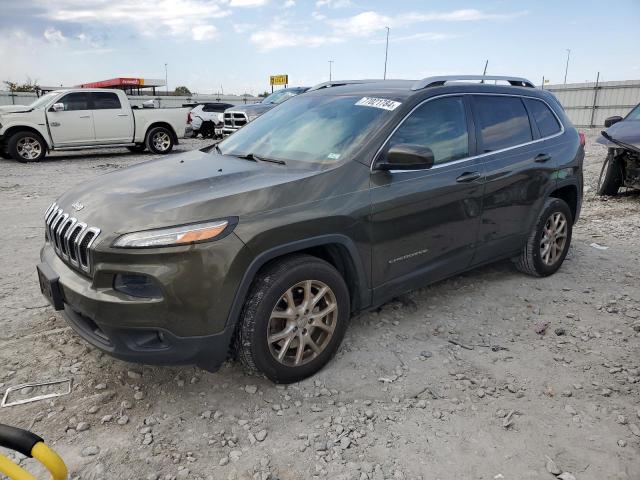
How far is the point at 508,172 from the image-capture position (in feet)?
13.5

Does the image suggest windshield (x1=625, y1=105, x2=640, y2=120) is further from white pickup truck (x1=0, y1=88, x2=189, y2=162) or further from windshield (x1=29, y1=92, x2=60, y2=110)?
windshield (x1=29, y1=92, x2=60, y2=110)

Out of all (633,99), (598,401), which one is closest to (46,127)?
(598,401)

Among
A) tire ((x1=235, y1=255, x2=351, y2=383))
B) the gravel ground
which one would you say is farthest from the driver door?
the gravel ground

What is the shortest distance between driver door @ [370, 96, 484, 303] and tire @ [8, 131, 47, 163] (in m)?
12.0

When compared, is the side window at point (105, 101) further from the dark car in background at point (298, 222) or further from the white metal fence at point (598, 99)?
the white metal fence at point (598, 99)

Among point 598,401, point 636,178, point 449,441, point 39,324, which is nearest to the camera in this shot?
point 449,441

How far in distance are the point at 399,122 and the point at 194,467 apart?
2.41 m

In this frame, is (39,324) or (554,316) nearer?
(39,324)

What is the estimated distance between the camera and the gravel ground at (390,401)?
97.3 inches

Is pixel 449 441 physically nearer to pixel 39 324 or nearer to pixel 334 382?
pixel 334 382

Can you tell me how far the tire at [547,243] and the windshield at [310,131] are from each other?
207cm

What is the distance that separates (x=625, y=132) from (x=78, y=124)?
12.1m

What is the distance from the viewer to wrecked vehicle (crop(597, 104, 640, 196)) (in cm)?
765

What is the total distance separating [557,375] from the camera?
324cm
